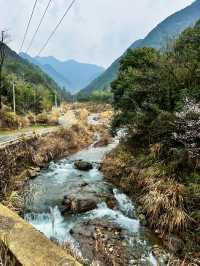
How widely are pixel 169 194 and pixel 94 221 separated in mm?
2747

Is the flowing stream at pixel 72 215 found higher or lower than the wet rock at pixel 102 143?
lower


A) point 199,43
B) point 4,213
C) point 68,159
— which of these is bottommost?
point 68,159

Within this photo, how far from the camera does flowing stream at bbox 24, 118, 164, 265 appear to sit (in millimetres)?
8708

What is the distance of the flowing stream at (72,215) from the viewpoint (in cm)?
871

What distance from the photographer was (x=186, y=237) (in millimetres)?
8219

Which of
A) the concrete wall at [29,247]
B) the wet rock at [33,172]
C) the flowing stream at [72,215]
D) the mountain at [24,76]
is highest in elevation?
the mountain at [24,76]

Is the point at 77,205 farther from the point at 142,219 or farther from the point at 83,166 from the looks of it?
the point at 83,166

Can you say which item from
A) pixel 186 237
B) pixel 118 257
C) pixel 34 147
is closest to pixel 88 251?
pixel 118 257

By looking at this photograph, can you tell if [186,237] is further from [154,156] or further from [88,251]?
[154,156]

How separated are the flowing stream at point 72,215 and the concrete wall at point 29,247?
6.38ft

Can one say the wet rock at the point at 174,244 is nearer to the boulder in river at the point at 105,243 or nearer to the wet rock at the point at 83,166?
the boulder in river at the point at 105,243

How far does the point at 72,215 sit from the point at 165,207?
3.52 meters

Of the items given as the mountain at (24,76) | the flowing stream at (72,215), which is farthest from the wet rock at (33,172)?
the mountain at (24,76)

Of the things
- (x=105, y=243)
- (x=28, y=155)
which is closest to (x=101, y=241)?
(x=105, y=243)
